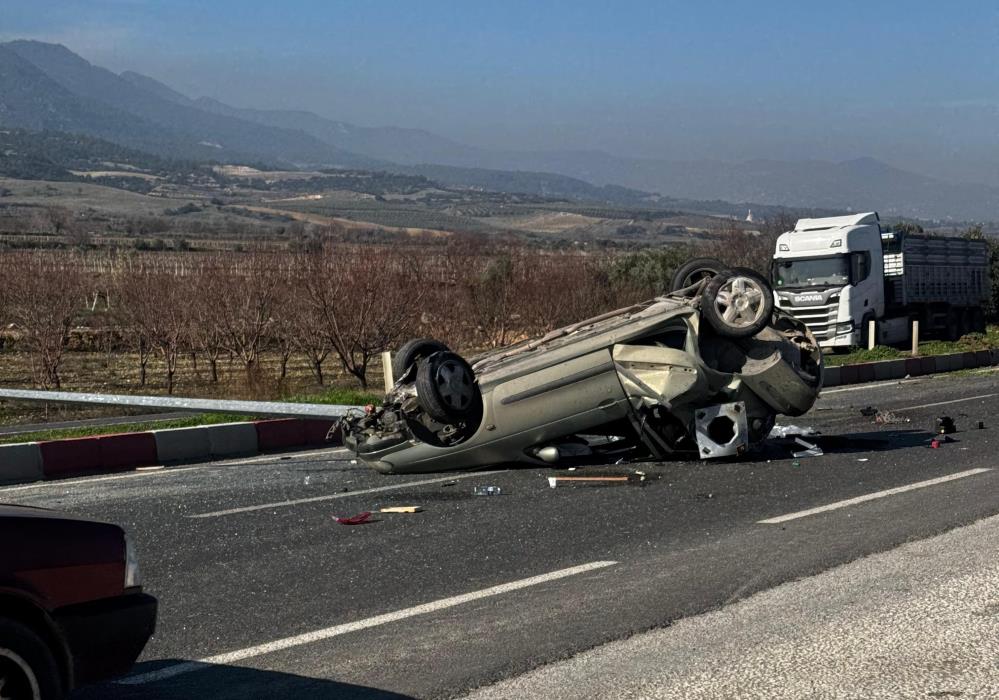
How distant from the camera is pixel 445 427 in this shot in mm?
11320

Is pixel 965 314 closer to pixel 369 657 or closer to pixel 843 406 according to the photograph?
pixel 843 406

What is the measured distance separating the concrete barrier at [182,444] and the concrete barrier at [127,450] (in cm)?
8

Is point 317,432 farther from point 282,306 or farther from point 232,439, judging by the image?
point 282,306

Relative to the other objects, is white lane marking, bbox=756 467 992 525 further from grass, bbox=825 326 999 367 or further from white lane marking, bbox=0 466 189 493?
grass, bbox=825 326 999 367

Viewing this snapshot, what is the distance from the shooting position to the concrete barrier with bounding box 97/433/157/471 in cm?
1369

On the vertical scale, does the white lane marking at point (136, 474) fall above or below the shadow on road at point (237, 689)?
below

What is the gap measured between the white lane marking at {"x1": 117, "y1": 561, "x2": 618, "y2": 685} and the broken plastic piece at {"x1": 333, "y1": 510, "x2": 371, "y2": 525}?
2.31m

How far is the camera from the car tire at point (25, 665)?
14.1 ft

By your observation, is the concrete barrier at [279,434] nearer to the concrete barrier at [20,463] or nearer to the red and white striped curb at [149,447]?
the red and white striped curb at [149,447]

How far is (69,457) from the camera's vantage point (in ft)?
43.8

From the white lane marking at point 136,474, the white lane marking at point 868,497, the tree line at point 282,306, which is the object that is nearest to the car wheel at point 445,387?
the white lane marking at point 868,497

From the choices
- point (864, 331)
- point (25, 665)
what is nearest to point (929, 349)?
point (864, 331)

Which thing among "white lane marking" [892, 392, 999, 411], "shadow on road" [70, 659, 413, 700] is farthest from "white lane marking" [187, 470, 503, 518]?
"white lane marking" [892, 392, 999, 411]

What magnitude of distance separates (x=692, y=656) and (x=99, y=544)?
9.29ft
